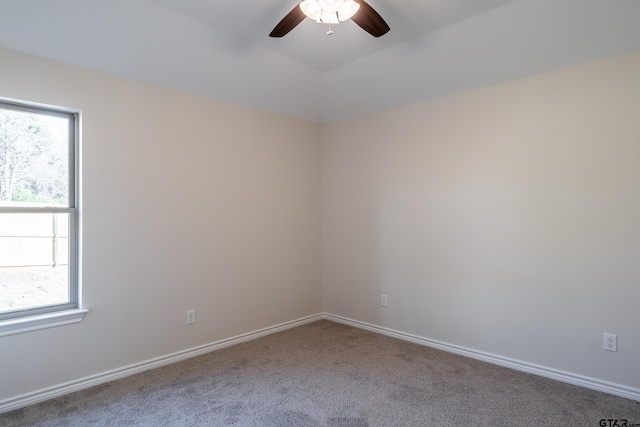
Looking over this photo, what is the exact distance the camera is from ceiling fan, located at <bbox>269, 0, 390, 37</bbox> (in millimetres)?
2094

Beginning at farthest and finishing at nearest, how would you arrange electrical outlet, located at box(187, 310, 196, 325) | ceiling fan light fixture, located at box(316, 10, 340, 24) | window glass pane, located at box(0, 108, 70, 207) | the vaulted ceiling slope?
1. electrical outlet, located at box(187, 310, 196, 325)
2. window glass pane, located at box(0, 108, 70, 207)
3. the vaulted ceiling slope
4. ceiling fan light fixture, located at box(316, 10, 340, 24)

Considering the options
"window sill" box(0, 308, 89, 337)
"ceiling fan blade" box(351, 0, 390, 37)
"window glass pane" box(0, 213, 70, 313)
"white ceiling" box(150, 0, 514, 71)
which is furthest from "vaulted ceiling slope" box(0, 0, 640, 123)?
"window sill" box(0, 308, 89, 337)

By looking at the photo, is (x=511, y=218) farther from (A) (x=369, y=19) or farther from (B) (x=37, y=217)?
(B) (x=37, y=217)

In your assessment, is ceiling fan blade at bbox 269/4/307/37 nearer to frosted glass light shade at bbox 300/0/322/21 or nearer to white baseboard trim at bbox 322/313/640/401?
frosted glass light shade at bbox 300/0/322/21

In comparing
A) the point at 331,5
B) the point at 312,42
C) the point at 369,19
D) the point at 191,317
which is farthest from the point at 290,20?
the point at 191,317

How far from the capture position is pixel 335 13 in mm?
2191

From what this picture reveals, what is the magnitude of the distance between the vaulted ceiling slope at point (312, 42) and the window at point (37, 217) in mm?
499

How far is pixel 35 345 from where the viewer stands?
7.98 feet

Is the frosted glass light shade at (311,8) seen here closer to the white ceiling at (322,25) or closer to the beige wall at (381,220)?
the white ceiling at (322,25)

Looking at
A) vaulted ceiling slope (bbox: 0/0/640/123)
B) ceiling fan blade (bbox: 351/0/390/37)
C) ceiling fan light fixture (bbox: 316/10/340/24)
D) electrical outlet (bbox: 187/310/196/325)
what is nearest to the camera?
ceiling fan blade (bbox: 351/0/390/37)

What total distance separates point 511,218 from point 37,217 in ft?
12.0

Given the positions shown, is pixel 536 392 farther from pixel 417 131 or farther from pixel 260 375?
pixel 417 131

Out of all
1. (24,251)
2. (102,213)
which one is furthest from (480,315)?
(24,251)

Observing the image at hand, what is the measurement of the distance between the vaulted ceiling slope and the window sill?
179 centimetres
